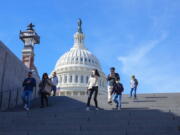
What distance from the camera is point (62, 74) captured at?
99.2m

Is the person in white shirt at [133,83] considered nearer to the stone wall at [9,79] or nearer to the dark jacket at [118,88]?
the dark jacket at [118,88]

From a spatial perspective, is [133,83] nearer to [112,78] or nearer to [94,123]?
[112,78]

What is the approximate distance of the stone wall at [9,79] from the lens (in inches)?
699

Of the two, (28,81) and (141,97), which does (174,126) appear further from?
(141,97)

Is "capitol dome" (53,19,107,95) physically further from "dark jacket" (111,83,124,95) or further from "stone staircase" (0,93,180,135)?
"stone staircase" (0,93,180,135)

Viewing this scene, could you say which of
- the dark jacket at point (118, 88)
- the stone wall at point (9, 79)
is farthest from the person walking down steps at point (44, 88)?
the dark jacket at point (118, 88)

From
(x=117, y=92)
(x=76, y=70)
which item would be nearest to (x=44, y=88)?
(x=117, y=92)

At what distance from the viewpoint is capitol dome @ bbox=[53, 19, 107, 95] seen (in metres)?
93.5

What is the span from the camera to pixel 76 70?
99000 mm

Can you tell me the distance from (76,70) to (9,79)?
80.3 meters

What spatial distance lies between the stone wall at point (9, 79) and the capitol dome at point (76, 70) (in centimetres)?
6837

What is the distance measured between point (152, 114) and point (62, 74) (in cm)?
8710

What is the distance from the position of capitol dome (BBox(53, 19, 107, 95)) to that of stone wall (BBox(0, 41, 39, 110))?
224 ft

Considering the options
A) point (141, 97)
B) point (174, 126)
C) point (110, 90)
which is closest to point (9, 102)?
point (110, 90)
